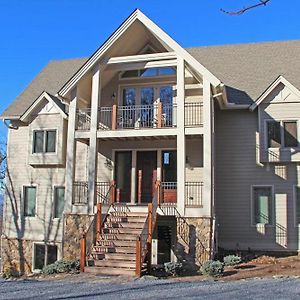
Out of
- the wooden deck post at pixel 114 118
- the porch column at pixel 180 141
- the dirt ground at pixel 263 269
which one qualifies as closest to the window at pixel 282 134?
the porch column at pixel 180 141

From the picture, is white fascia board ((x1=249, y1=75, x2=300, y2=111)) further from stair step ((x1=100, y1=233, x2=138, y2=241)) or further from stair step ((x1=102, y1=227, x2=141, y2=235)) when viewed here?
stair step ((x1=100, y1=233, x2=138, y2=241))

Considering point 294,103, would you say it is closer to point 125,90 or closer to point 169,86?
point 169,86

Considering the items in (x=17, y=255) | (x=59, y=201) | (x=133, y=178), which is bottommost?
(x=17, y=255)

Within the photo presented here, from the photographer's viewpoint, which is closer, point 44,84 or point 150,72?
point 150,72

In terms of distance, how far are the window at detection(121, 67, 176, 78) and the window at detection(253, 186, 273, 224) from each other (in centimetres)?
620

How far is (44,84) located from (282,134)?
12729 mm

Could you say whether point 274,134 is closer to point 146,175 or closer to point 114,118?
point 146,175

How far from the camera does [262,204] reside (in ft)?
57.7

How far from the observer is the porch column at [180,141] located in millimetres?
15219

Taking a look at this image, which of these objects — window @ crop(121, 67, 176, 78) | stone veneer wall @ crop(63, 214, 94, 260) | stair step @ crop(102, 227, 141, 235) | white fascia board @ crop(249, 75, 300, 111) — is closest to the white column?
stone veneer wall @ crop(63, 214, 94, 260)

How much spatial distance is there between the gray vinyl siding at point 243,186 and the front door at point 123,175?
3.83m

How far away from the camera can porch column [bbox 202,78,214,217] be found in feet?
49.1

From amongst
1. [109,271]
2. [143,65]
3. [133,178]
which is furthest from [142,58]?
[109,271]

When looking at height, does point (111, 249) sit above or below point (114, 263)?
above
